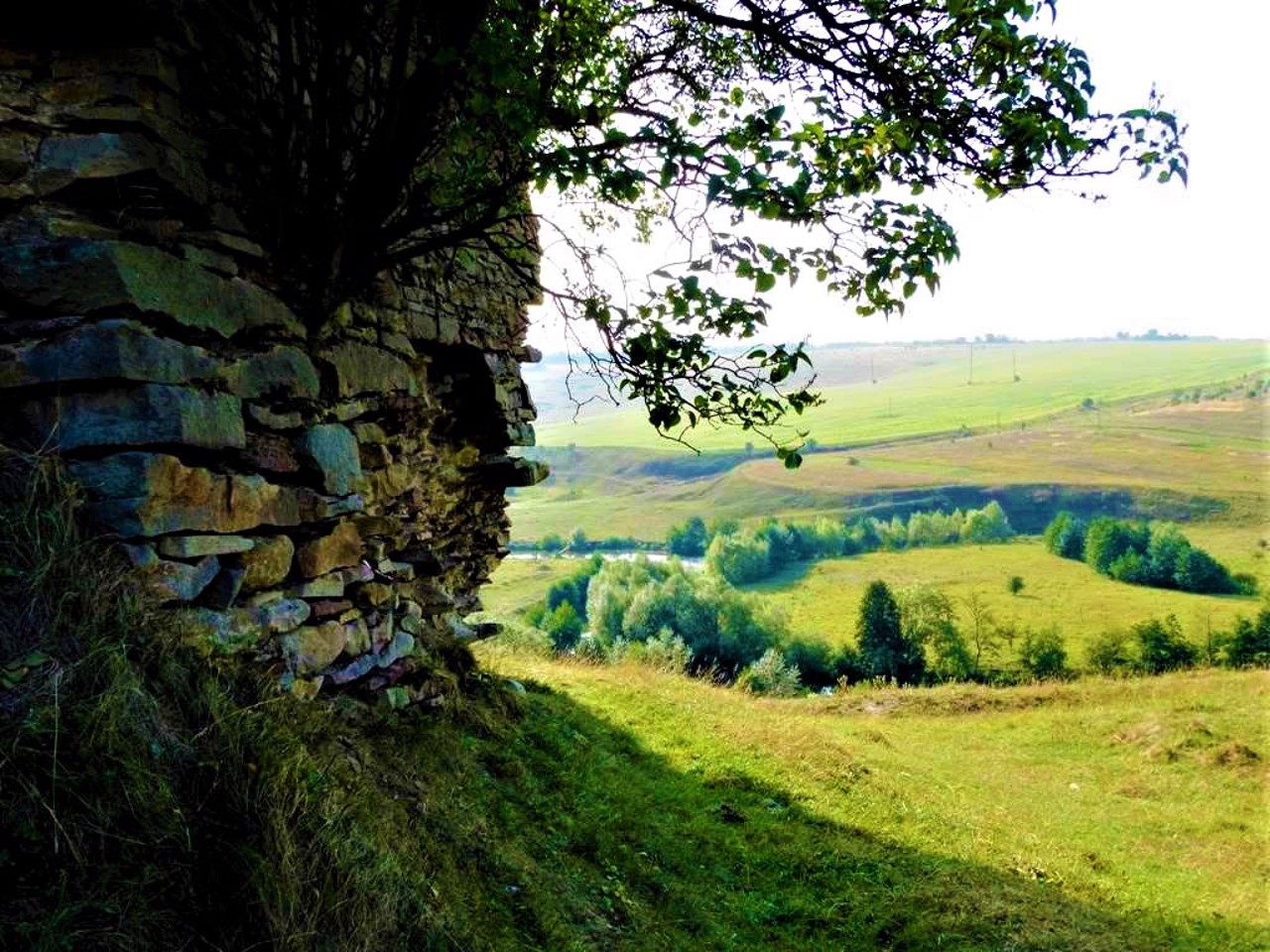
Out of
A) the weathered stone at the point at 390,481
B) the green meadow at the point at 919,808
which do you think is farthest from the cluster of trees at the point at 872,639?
the weathered stone at the point at 390,481

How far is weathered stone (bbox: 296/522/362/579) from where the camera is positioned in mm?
4738

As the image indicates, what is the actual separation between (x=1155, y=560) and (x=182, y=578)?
292 ft

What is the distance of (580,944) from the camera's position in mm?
4824

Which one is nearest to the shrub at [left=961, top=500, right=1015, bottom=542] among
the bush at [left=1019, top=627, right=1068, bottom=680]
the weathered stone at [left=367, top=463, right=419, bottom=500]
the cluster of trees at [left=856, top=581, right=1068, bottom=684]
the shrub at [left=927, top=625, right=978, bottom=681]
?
the cluster of trees at [left=856, top=581, right=1068, bottom=684]

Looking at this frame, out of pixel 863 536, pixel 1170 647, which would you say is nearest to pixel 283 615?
pixel 1170 647

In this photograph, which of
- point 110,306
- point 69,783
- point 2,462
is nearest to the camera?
point 69,783

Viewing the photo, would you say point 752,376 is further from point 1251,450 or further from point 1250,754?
point 1251,450

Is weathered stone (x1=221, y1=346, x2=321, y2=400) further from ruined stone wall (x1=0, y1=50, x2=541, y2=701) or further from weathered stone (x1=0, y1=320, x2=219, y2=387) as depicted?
weathered stone (x1=0, y1=320, x2=219, y2=387)

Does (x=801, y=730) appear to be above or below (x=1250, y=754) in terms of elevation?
above

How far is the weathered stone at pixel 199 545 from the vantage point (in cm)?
378

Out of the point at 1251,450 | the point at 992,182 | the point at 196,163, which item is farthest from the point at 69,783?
the point at 1251,450

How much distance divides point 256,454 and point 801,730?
10781 millimetres

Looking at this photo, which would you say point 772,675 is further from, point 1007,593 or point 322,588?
point 1007,593

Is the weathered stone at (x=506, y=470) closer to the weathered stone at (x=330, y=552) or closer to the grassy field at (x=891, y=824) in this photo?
the grassy field at (x=891, y=824)
